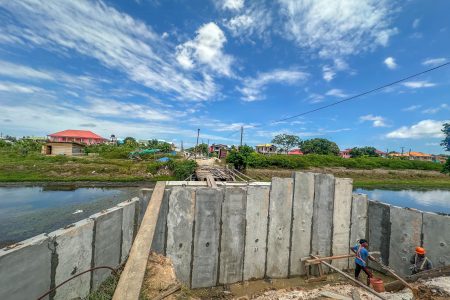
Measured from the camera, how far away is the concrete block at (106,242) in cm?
488

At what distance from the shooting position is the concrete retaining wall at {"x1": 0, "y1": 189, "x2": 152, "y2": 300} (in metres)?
3.14

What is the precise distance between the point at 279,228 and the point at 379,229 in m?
3.74

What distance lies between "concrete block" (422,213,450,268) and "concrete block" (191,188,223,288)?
650cm

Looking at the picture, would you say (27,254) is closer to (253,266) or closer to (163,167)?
(253,266)

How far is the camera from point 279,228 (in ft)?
26.0

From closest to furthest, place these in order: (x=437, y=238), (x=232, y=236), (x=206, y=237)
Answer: (x=437, y=238)
(x=206, y=237)
(x=232, y=236)

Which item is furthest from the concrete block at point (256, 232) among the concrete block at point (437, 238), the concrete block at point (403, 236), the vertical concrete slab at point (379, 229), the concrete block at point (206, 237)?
the concrete block at point (437, 238)

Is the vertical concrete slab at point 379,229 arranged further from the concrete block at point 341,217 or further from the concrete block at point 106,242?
the concrete block at point 106,242

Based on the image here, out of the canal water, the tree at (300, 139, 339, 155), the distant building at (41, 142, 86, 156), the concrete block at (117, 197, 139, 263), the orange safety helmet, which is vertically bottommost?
the canal water

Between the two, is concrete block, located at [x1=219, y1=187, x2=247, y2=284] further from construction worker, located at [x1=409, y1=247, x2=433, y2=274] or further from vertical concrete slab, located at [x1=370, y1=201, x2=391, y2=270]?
construction worker, located at [x1=409, y1=247, x2=433, y2=274]

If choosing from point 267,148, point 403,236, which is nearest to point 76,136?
point 267,148

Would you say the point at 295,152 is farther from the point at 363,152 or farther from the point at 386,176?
the point at 386,176

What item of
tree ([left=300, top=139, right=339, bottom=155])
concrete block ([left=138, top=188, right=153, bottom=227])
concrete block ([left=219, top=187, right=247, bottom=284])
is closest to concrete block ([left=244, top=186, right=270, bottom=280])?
concrete block ([left=219, top=187, right=247, bottom=284])

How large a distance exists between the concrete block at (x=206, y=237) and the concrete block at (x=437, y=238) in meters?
6.50
